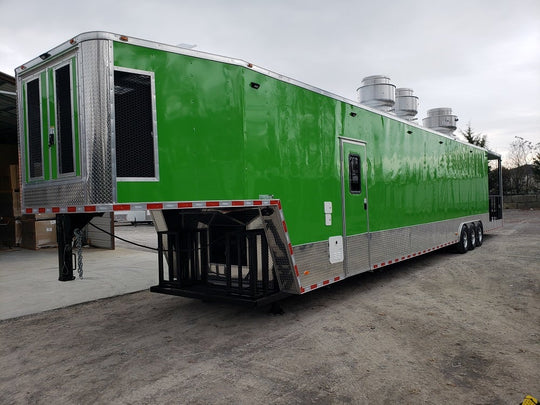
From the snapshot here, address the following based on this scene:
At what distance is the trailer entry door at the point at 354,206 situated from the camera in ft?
22.1

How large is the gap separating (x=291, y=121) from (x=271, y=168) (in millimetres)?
816

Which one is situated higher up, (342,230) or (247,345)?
(342,230)

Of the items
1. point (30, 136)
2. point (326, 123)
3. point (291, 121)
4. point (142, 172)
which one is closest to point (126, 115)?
point (142, 172)

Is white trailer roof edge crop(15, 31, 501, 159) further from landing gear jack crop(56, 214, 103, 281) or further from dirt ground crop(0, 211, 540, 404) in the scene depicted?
dirt ground crop(0, 211, 540, 404)

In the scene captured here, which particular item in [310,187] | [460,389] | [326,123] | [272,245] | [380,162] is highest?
[326,123]

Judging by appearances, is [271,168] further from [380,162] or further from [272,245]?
[380,162]

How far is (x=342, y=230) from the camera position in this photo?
6.62m

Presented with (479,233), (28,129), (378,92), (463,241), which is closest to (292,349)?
(28,129)

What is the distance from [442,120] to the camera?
511 inches

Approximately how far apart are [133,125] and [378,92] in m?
6.70

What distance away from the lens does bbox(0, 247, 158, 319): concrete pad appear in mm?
7316

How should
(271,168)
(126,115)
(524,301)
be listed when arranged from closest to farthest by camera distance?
(126,115), (271,168), (524,301)

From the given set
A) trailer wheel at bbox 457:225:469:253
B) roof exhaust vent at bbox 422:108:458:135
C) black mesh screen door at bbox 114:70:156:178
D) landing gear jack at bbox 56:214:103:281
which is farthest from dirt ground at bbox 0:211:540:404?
roof exhaust vent at bbox 422:108:458:135

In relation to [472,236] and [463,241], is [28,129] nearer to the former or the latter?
[463,241]
